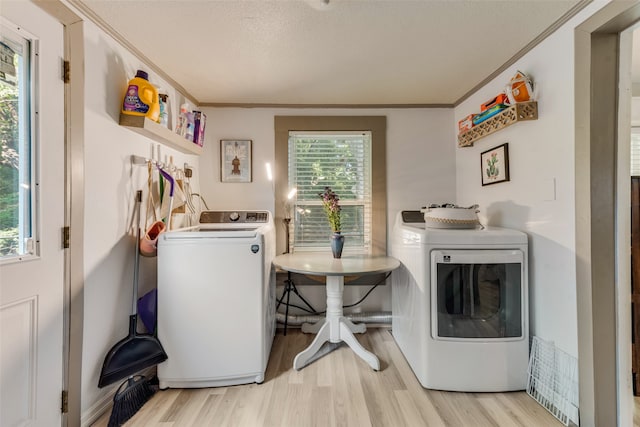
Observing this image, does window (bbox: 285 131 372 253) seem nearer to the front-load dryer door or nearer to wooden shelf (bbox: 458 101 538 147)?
wooden shelf (bbox: 458 101 538 147)

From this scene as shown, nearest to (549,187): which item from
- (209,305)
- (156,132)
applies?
(209,305)

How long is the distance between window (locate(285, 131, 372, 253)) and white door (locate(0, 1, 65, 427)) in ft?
5.54

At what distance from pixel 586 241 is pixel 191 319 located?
219 cm

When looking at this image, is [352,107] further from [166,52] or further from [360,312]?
[360,312]

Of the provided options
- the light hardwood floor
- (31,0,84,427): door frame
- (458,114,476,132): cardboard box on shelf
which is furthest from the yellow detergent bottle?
(458,114,476,132): cardboard box on shelf

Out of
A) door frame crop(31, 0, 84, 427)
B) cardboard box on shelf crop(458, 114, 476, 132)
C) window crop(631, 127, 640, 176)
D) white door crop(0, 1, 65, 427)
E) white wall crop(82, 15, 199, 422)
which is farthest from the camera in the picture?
cardboard box on shelf crop(458, 114, 476, 132)

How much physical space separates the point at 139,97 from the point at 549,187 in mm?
2446

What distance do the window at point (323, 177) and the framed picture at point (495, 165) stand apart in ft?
3.17

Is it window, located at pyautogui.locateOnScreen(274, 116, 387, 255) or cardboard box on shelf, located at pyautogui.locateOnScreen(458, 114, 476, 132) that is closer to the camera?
cardboard box on shelf, located at pyautogui.locateOnScreen(458, 114, 476, 132)

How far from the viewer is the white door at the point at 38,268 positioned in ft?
3.54

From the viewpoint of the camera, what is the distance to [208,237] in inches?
65.2

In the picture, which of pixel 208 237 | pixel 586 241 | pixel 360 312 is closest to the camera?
pixel 586 241

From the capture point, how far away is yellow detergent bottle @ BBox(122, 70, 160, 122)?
1594mm

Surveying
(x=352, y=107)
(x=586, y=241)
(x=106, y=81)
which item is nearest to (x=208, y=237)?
(x=106, y=81)
